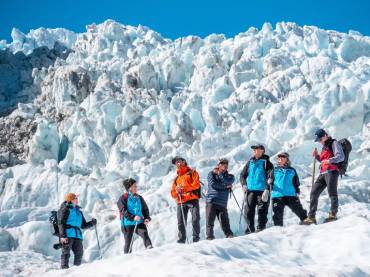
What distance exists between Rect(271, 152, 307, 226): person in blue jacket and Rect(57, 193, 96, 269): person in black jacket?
3130 millimetres

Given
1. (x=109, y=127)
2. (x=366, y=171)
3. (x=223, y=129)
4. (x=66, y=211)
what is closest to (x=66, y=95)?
(x=109, y=127)

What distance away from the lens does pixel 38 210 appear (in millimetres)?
25531

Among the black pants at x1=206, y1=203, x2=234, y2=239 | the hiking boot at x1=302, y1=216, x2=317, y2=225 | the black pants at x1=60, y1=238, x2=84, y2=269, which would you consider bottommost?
the black pants at x1=60, y1=238, x2=84, y2=269

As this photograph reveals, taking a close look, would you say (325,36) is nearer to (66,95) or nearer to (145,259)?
(66,95)

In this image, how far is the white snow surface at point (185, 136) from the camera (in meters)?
6.70

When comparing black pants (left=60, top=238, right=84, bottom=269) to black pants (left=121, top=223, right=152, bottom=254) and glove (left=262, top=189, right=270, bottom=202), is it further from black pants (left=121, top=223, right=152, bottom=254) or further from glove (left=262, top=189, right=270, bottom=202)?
glove (left=262, top=189, right=270, bottom=202)

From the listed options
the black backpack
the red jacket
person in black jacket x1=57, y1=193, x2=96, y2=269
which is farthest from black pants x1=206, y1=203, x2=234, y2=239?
person in black jacket x1=57, y1=193, x2=96, y2=269

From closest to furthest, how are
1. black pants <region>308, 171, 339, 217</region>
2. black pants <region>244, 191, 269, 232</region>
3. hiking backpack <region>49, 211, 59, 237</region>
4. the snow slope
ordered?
the snow slope < black pants <region>308, 171, 339, 217</region> < hiking backpack <region>49, 211, 59, 237</region> < black pants <region>244, 191, 269, 232</region>

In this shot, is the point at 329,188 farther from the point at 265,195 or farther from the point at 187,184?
the point at 187,184

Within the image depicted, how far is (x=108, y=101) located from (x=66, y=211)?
130ft

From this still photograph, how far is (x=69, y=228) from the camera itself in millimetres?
8555

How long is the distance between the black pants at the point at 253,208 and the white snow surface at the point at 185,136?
0.83 meters

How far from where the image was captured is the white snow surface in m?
6.70

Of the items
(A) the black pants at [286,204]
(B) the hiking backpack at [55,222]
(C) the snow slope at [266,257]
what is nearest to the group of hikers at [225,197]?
(A) the black pants at [286,204]
